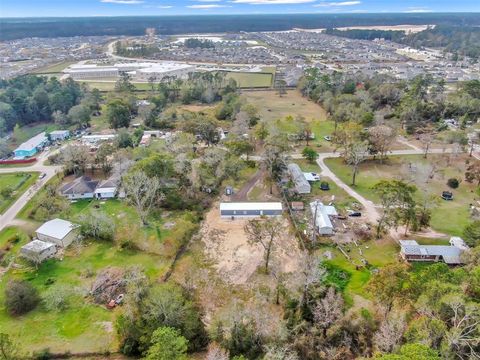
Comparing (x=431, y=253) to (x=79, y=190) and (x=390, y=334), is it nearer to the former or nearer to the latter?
(x=390, y=334)

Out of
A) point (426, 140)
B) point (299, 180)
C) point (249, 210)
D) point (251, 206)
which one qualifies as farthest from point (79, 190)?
point (426, 140)

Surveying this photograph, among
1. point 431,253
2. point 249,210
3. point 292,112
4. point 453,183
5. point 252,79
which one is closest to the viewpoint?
point 431,253

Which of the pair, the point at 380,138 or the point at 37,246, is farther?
the point at 380,138

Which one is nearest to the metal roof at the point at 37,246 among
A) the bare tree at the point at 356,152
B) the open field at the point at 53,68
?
the bare tree at the point at 356,152

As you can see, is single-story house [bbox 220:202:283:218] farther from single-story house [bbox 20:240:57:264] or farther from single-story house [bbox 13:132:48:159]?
single-story house [bbox 13:132:48:159]

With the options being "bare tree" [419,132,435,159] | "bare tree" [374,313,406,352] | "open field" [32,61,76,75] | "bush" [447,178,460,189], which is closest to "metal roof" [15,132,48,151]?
"bare tree" [374,313,406,352]

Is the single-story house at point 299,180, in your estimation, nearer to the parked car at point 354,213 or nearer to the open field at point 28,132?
the parked car at point 354,213

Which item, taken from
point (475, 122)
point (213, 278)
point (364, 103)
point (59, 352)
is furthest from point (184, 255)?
point (475, 122)
